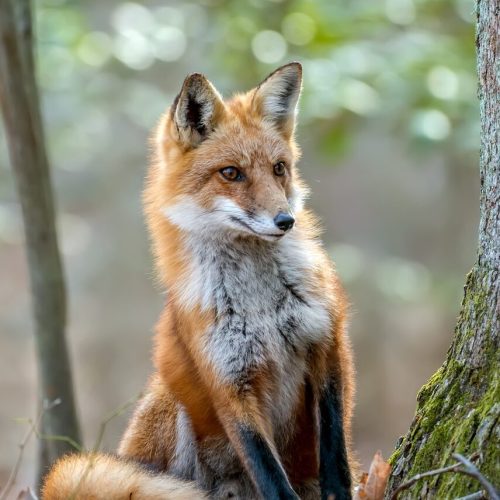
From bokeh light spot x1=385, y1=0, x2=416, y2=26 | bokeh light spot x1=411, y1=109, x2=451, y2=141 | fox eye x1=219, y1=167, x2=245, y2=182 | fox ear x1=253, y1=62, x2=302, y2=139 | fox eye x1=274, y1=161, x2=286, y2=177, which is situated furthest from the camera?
bokeh light spot x1=385, y1=0, x2=416, y2=26

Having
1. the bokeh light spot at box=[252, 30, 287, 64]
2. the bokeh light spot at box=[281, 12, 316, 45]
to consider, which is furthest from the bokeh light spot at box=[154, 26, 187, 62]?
the bokeh light spot at box=[281, 12, 316, 45]

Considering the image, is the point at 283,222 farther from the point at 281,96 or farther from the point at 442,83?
the point at 442,83

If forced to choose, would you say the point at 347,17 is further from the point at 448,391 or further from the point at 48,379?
the point at 448,391

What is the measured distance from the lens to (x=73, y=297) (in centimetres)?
1344

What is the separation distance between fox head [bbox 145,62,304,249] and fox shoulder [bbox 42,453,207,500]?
124 cm

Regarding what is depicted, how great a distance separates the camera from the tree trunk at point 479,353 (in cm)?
341

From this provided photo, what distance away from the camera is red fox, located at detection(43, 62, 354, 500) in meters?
4.03

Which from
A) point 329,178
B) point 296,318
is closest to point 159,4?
point 329,178

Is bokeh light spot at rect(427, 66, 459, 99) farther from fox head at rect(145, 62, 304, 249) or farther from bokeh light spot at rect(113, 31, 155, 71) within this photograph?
fox head at rect(145, 62, 304, 249)

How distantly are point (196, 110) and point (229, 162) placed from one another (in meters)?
0.37

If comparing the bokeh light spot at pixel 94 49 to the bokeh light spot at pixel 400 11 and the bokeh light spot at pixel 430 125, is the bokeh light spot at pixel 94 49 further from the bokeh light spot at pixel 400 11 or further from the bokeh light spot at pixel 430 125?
the bokeh light spot at pixel 430 125

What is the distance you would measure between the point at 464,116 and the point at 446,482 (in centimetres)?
515

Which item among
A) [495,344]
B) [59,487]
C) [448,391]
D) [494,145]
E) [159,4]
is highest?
[159,4]

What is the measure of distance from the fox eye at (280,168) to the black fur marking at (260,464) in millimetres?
1365
